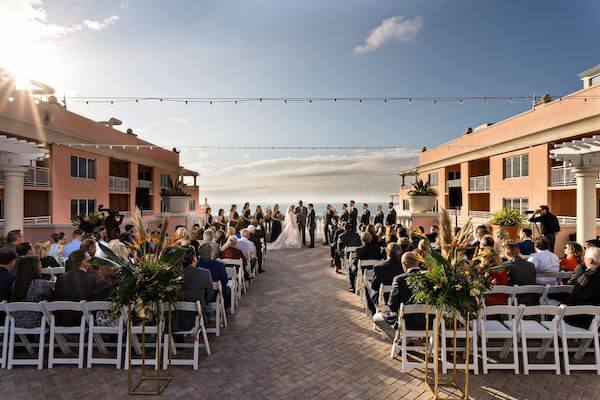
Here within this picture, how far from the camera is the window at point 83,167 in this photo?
16.9 m

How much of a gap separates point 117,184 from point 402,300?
70.8 feet

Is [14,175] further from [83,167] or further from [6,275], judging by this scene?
[83,167]

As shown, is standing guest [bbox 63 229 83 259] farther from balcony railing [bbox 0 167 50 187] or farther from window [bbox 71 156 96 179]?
window [bbox 71 156 96 179]

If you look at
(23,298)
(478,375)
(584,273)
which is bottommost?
(478,375)

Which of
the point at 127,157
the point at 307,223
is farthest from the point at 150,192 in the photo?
the point at 307,223

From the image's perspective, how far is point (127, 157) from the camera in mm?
22078

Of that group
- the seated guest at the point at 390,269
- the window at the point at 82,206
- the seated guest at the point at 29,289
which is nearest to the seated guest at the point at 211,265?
the seated guest at the point at 29,289

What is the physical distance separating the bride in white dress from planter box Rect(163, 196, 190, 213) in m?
5.18

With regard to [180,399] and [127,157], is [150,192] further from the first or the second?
[180,399]

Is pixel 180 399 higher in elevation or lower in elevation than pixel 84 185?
lower

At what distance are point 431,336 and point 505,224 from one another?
8.42 metres

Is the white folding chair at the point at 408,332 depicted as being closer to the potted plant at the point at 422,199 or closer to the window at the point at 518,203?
the potted plant at the point at 422,199

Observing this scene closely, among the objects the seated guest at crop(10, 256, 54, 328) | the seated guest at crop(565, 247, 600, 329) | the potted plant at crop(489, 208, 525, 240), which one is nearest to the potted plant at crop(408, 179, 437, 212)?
the potted plant at crop(489, 208, 525, 240)

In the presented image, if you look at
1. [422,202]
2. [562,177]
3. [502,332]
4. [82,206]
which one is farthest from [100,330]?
[562,177]
